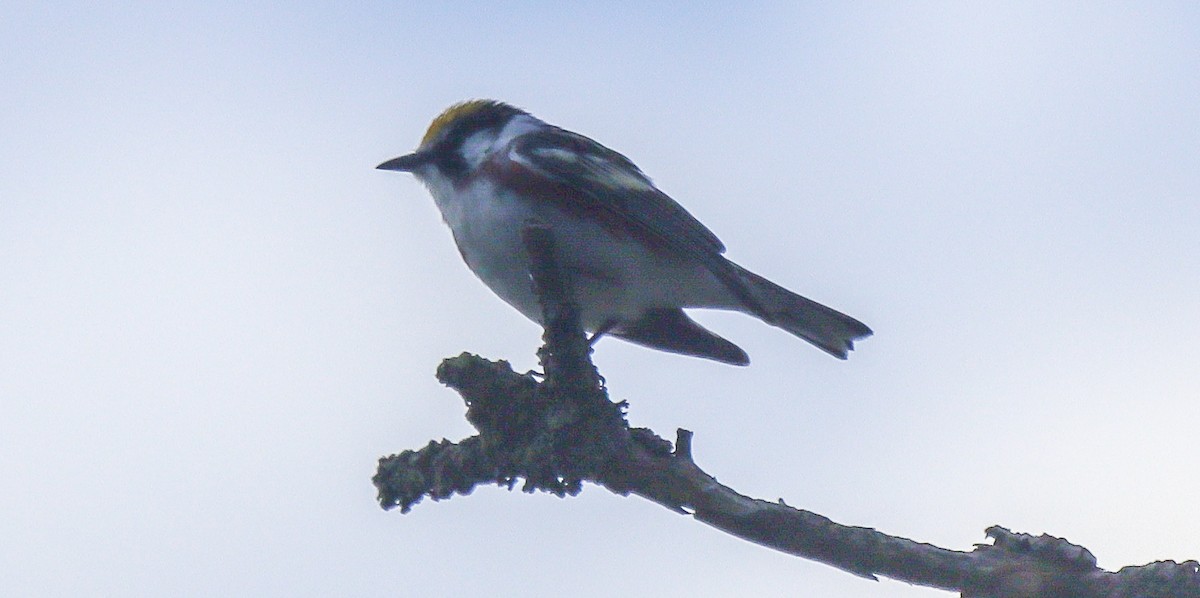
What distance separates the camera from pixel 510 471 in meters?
4.96

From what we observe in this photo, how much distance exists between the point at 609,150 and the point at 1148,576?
420cm

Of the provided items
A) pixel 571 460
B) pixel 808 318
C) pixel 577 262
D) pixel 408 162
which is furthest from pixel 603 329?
pixel 571 460

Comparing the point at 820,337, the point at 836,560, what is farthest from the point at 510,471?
the point at 820,337

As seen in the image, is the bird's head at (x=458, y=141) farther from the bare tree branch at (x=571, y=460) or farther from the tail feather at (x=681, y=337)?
the bare tree branch at (x=571, y=460)

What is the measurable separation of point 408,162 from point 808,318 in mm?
2479

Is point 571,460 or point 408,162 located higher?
point 408,162

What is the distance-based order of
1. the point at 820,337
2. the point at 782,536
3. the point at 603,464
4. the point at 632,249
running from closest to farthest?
the point at 782,536
the point at 603,464
the point at 632,249
the point at 820,337

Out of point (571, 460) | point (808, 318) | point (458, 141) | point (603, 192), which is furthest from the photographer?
point (458, 141)

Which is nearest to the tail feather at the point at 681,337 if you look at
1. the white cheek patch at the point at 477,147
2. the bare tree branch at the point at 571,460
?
the white cheek patch at the point at 477,147

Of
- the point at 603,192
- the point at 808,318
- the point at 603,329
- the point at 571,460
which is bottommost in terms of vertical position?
the point at 571,460

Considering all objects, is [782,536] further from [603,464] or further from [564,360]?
[564,360]

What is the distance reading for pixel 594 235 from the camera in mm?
6414

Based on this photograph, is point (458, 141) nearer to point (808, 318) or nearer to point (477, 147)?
point (477, 147)

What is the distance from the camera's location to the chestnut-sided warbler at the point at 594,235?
637cm
